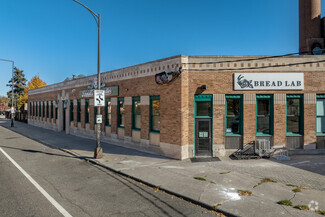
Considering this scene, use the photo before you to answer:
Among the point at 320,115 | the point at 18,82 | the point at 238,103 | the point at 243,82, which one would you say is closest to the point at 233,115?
the point at 238,103

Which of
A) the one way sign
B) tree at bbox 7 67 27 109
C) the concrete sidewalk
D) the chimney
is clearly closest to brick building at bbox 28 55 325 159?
the concrete sidewalk

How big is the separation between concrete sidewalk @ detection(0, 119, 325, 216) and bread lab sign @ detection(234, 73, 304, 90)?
3.90m

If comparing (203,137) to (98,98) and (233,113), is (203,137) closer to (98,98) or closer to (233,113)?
(233,113)

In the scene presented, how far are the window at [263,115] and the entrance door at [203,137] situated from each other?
278 centimetres

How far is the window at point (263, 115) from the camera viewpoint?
38.0ft

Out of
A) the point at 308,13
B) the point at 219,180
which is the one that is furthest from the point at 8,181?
the point at 308,13

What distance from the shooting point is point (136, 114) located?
1430cm

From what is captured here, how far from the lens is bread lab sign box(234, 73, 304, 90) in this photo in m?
11.3

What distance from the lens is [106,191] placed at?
22.7 feet

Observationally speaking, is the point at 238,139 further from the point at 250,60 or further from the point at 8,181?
the point at 8,181

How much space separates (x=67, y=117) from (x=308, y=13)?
95.3 feet

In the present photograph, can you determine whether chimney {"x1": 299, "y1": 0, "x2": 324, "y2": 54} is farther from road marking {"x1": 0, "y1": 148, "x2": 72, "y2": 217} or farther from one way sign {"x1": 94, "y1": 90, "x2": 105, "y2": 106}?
road marking {"x1": 0, "y1": 148, "x2": 72, "y2": 217}

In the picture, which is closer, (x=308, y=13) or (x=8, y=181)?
(x=8, y=181)

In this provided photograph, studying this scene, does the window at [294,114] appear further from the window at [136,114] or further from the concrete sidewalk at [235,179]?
the window at [136,114]
